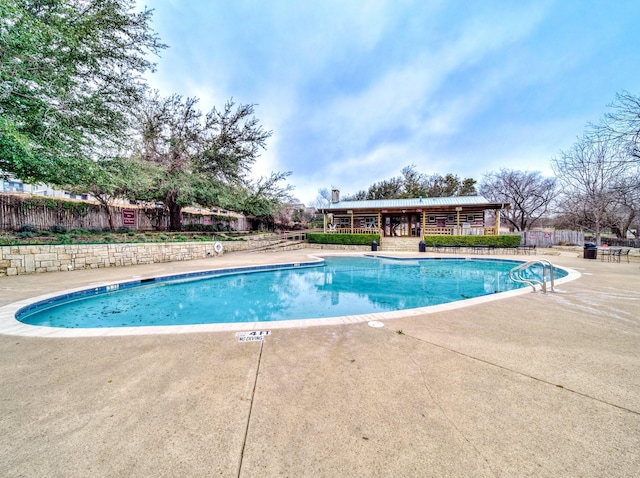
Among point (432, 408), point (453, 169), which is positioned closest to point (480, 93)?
point (453, 169)

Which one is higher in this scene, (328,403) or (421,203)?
(421,203)

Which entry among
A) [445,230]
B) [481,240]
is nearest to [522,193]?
[445,230]

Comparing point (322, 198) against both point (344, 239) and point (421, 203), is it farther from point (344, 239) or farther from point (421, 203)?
point (344, 239)

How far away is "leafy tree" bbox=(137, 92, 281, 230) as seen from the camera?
14.0 m

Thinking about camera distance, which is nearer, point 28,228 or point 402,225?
point 28,228

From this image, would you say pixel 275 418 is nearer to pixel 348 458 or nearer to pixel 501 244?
pixel 348 458

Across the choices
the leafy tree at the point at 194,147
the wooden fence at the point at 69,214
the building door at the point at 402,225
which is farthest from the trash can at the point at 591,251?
the wooden fence at the point at 69,214

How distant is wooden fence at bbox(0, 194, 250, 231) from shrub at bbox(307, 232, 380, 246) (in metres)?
10.5

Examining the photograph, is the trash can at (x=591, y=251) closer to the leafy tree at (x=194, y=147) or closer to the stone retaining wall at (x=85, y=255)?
the leafy tree at (x=194, y=147)

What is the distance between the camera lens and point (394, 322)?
3789 mm

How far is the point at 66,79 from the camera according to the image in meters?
7.49

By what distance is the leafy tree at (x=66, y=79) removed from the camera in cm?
636

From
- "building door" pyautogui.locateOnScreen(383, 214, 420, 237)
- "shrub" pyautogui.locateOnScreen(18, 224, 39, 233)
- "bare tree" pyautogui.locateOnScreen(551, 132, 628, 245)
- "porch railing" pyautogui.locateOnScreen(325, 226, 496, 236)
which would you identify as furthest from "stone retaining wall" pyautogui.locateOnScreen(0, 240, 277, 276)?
"bare tree" pyautogui.locateOnScreen(551, 132, 628, 245)

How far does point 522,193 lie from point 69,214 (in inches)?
1395
